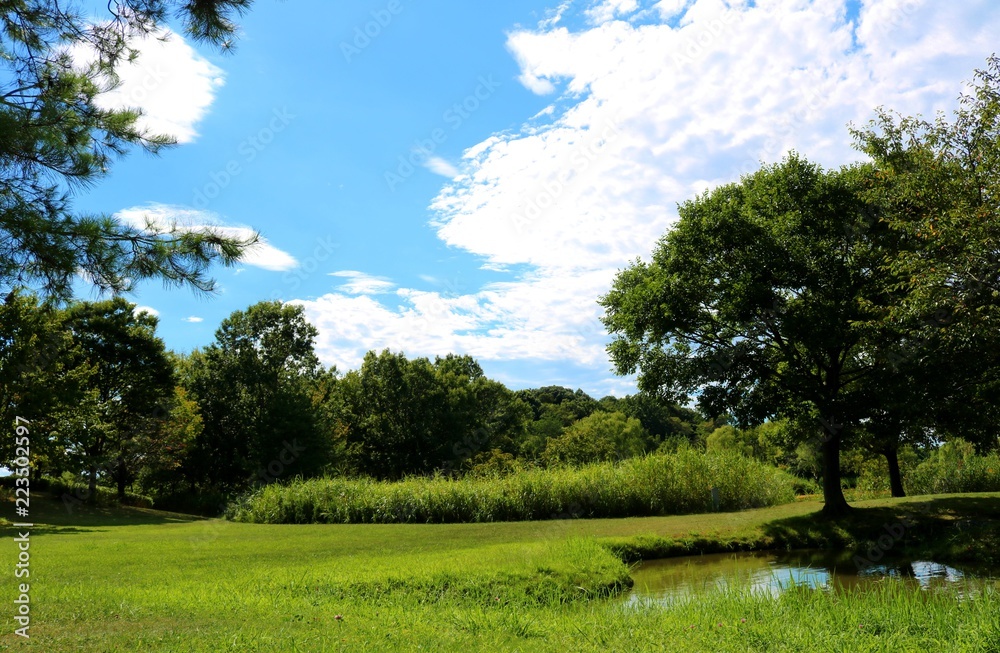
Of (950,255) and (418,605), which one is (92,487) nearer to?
(418,605)

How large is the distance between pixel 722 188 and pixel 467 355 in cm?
4353

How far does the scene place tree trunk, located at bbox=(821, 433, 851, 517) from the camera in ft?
58.6

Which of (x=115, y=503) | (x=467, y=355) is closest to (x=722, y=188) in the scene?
(x=115, y=503)

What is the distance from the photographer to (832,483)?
1816cm

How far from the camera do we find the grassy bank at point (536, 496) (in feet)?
72.2

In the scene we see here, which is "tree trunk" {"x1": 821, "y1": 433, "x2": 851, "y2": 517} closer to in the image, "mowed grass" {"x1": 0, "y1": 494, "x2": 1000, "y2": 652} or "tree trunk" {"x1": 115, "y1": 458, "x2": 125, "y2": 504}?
"mowed grass" {"x1": 0, "y1": 494, "x2": 1000, "y2": 652}

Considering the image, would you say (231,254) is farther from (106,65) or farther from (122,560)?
(122,560)

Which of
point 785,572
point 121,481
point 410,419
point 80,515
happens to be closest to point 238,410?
point 121,481

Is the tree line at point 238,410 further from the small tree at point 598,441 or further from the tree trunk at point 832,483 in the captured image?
the tree trunk at point 832,483

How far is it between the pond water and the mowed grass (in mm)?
792

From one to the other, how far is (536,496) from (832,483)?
9015 mm

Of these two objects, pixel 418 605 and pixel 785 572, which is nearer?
pixel 418 605

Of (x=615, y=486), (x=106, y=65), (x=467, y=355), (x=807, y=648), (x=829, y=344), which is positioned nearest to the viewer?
(x=807, y=648)

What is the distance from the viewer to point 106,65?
698 centimetres
